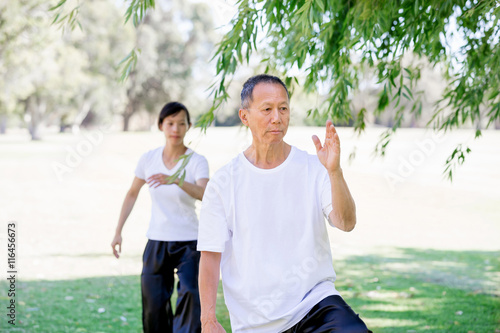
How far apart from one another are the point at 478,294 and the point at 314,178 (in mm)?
6164

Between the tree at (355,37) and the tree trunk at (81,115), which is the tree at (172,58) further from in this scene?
the tree at (355,37)

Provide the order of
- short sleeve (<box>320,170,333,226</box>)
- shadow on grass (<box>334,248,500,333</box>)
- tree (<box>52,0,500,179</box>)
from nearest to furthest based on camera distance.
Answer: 1. short sleeve (<box>320,170,333,226</box>)
2. tree (<box>52,0,500,179</box>)
3. shadow on grass (<box>334,248,500,333</box>)

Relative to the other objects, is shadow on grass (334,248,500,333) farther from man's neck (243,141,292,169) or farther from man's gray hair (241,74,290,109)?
man's gray hair (241,74,290,109)

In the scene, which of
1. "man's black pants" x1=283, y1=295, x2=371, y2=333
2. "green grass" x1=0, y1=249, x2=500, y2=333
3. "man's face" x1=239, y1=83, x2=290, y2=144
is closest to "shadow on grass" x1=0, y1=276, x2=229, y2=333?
"green grass" x1=0, y1=249, x2=500, y2=333

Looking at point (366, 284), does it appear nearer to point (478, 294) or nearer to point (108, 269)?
point (478, 294)

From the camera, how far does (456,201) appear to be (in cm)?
1983

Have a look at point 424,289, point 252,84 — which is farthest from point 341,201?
point 424,289

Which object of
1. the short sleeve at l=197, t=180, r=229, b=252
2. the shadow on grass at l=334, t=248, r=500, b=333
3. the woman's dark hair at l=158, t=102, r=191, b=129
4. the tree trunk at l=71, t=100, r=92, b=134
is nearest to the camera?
the short sleeve at l=197, t=180, r=229, b=252

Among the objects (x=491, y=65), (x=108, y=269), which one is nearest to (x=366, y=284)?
(x=108, y=269)

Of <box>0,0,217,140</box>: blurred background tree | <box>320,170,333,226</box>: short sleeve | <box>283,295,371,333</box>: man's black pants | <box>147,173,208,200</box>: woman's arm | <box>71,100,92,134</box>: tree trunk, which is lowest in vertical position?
<box>283,295,371,333</box>: man's black pants

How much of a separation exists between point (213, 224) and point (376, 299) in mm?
5410

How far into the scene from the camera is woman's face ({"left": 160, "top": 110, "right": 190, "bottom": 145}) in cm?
493

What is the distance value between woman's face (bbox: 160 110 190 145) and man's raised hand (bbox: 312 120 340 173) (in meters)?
2.38

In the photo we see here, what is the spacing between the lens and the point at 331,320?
103 inches
